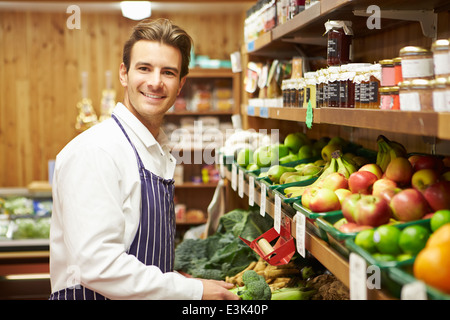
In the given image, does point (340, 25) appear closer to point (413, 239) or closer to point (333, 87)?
point (333, 87)

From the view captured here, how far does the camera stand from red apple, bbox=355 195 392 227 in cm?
129

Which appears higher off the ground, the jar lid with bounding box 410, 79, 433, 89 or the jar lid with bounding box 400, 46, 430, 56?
the jar lid with bounding box 400, 46, 430, 56

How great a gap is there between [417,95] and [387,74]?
24 centimetres

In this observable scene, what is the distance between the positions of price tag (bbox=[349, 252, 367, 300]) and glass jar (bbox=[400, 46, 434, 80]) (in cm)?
46

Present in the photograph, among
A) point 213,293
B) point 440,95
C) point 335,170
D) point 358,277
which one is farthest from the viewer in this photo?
point 335,170

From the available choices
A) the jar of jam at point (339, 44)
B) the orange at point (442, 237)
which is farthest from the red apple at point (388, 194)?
the jar of jam at point (339, 44)

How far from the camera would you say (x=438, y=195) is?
124 cm

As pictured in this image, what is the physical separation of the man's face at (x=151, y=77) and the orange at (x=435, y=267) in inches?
43.4

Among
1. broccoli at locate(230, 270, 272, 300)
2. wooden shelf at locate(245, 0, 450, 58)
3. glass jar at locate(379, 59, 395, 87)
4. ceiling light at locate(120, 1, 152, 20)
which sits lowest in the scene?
broccoli at locate(230, 270, 272, 300)

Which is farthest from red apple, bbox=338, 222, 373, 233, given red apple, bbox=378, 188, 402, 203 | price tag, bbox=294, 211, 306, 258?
price tag, bbox=294, 211, 306, 258

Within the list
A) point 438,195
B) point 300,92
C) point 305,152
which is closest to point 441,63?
point 438,195

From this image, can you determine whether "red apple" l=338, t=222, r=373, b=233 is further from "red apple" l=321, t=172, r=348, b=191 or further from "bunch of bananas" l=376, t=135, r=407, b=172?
"bunch of bananas" l=376, t=135, r=407, b=172
